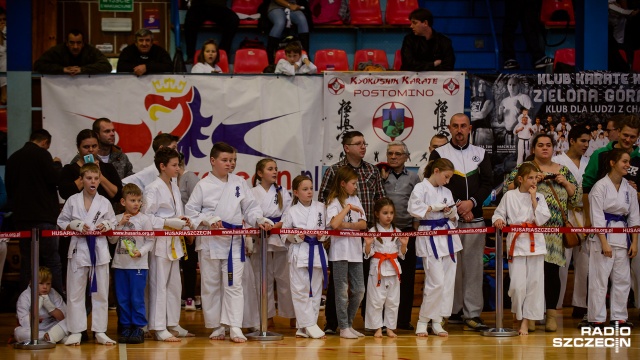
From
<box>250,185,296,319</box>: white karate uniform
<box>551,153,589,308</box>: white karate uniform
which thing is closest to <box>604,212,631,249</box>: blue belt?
<box>551,153,589,308</box>: white karate uniform

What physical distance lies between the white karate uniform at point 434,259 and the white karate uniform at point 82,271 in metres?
2.72

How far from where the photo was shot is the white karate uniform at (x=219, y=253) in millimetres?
8398

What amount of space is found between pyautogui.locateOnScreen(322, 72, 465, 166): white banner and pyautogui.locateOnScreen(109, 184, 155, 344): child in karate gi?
3.53 m

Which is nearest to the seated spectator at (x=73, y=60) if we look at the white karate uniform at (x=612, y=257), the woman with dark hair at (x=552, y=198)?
the woman with dark hair at (x=552, y=198)

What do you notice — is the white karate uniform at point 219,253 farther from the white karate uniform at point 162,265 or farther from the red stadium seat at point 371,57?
the red stadium seat at point 371,57

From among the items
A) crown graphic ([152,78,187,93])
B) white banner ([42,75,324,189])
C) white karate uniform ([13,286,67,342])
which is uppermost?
crown graphic ([152,78,187,93])

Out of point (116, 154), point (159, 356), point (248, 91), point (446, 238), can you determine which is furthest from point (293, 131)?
point (159, 356)

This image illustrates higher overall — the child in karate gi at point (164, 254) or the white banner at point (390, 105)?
the white banner at point (390, 105)

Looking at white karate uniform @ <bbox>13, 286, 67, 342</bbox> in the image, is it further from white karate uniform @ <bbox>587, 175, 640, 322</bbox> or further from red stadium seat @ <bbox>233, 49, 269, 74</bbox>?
red stadium seat @ <bbox>233, 49, 269, 74</bbox>

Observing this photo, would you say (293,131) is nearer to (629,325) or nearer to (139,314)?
(139,314)

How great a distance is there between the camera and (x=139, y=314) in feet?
27.3

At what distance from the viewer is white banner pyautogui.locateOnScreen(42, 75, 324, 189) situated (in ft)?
36.8

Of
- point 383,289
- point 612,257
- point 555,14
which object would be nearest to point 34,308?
point 383,289

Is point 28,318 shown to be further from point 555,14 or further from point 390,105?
point 555,14
